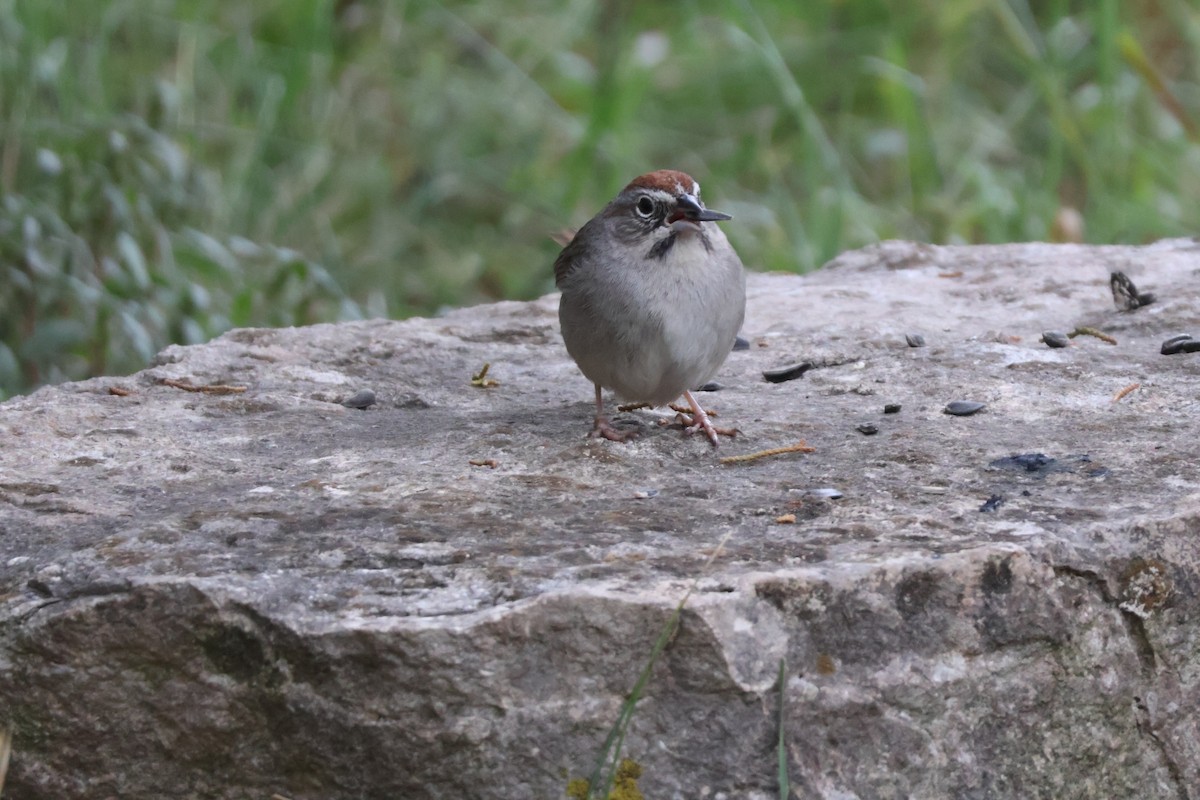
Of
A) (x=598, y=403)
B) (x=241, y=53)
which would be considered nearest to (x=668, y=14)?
(x=241, y=53)

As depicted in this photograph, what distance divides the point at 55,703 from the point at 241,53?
5022 mm

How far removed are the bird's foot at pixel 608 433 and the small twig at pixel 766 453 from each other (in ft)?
0.86

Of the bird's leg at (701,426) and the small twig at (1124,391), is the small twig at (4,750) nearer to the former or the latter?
the bird's leg at (701,426)

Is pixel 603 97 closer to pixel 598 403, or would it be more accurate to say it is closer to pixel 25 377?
pixel 25 377

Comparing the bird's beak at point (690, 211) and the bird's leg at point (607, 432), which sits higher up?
the bird's beak at point (690, 211)

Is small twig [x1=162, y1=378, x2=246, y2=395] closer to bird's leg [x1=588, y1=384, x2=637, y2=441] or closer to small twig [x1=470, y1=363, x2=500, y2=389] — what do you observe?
small twig [x1=470, y1=363, x2=500, y2=389]

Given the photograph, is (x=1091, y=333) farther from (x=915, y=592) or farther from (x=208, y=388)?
(x=208, y=388)

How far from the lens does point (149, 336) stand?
17.8ft

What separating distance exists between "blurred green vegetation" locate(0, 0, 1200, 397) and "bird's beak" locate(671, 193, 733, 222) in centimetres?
220

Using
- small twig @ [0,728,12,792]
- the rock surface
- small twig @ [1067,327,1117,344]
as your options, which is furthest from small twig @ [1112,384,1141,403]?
small twig @ [0,728,12,792]

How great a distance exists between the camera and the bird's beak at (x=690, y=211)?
144 inches

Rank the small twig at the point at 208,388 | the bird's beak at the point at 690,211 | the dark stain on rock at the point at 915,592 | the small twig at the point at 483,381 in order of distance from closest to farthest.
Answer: the dark stain on rock at the point at 915,592, the bird's beak at the point at 690,211, the small twig at the point at 208,388, the small twig at the point at 483,381

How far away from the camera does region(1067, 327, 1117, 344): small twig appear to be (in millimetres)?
4192

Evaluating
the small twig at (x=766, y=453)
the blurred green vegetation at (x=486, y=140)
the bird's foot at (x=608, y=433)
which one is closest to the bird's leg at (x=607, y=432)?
the bird's foot at (x=608, y=433)
